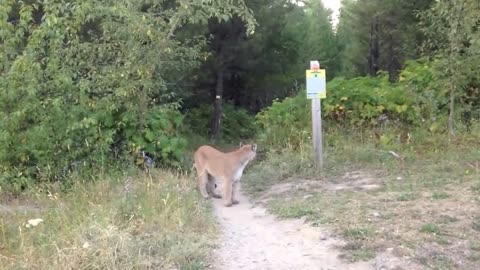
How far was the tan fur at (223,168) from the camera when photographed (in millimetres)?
8438

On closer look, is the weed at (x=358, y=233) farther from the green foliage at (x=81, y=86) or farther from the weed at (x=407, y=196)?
the green foliage at (x=81, y=86)

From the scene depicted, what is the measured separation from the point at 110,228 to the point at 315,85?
4.76m

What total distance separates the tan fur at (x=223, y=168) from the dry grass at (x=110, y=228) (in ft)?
1.89

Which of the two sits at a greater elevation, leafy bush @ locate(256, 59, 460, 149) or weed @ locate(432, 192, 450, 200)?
leafy bush @ locate(256, 59, 460, 149)

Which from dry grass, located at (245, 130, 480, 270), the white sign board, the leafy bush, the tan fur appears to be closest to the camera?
dry grass, located at (245, 130, 480, 270)

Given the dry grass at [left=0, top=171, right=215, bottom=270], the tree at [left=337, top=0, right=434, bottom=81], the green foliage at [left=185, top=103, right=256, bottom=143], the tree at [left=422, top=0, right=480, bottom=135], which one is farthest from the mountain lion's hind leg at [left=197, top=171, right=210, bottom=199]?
the green foliage at [left=185, top=103, right=256, bottom=143]

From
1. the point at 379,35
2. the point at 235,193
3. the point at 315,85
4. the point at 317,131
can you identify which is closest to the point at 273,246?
the point at 235,193

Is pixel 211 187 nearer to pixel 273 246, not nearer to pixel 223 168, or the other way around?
pixel 223 168

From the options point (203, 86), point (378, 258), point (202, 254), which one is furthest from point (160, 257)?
point (203, 86)

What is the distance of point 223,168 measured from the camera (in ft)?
27.9

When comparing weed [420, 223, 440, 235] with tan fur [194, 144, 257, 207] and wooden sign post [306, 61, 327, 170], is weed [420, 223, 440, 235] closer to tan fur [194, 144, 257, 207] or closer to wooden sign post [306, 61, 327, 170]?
tan fur [194, 144, 257, 207]

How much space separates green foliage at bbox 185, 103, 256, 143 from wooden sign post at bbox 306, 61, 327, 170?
10.2m

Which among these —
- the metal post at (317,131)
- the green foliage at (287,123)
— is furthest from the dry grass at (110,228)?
the green foliage at (287,123)

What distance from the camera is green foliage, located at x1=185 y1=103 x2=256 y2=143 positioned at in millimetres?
20566
